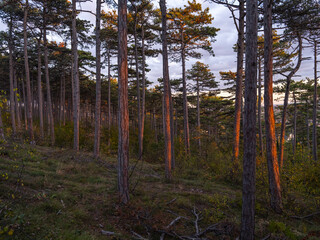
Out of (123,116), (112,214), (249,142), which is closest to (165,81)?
(123,116)

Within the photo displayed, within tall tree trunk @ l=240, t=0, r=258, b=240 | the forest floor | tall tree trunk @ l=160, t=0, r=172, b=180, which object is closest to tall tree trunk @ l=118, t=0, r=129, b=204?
the forest floor

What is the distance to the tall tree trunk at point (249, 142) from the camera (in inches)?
168

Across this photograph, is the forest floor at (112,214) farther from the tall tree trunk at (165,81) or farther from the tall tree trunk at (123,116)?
the tall tree trunk at (165,81)

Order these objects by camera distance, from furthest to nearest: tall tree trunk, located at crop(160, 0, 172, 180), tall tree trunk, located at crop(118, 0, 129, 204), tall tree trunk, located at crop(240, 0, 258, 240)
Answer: tall tree trunk, located at crop(160, 0, 172, 180)
tall tree trunk, located at crop(118, 0, 129, 204)
tall tree trunk, located at crop(240, 0, 258, 240)

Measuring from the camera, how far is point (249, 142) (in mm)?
4363

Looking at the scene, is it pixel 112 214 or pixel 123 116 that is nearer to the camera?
pixel 112 214

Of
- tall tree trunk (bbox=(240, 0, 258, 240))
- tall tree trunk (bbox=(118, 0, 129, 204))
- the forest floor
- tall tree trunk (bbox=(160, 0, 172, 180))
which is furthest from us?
tall tree trunk (bbox=(160, 0, 172, 180))

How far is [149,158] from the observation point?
1934cm

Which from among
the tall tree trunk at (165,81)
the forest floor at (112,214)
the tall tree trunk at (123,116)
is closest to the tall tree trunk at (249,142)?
the forest floor at (112,214)

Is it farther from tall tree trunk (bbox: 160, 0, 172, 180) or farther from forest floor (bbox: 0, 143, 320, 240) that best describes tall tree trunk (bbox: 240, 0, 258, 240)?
tall tree trunk (bbox: 160, 0, 172, 180)

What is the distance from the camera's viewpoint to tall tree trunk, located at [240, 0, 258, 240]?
4.28m

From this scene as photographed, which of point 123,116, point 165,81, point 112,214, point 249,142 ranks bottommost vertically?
point 112,214

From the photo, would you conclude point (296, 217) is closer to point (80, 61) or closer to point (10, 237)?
point (10, 237)

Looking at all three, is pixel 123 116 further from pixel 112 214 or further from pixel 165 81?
pixel 165 81
